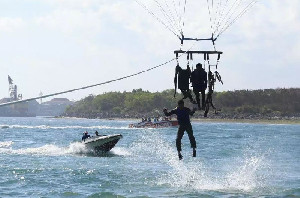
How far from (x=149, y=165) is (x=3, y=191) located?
44.5 ft

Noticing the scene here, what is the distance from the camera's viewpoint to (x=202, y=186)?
101 feet

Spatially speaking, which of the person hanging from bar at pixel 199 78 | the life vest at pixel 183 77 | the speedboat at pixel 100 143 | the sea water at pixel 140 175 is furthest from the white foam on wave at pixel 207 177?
the life vest at pixel 183 77

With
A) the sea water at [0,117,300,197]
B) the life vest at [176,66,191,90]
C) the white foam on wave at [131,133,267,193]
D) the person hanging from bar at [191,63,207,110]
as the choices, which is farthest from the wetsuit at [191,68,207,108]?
the white foam on wave at [131,133,267,193]

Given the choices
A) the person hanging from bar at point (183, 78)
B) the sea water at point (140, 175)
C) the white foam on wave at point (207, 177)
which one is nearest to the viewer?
the person hanging from bar at point (183, 78)

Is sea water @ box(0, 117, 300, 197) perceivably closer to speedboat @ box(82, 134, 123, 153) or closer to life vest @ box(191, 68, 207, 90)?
speedboat @ box(82, 134, 123, 153)

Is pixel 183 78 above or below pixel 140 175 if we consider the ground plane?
above

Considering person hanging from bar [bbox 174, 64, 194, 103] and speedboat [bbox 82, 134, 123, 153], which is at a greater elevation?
person hanging from bar [bbox 174, 64, 194, 103]

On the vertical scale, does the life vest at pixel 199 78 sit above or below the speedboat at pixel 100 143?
above

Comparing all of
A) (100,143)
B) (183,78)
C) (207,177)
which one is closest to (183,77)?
(183,78)

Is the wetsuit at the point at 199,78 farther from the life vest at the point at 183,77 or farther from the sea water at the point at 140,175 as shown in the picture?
the sea water at the point at 140,175

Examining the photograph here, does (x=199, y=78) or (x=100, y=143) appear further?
(x=100, y=143)

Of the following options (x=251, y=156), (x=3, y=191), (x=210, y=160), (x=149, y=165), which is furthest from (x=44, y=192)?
(x=251, y=156)

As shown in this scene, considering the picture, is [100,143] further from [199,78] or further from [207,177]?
[199,78]

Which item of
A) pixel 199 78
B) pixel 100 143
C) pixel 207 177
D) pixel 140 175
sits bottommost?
pixel 207 177
